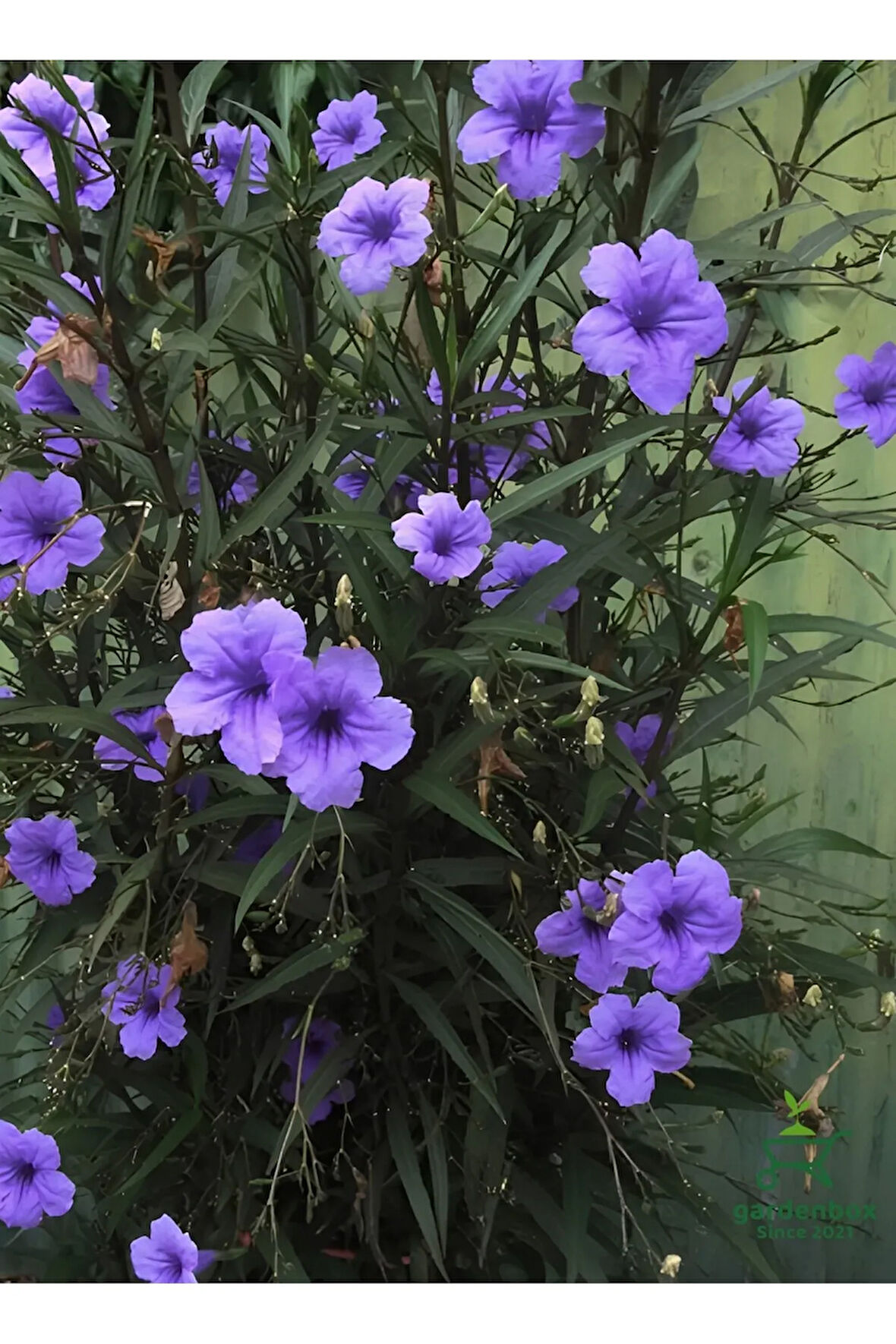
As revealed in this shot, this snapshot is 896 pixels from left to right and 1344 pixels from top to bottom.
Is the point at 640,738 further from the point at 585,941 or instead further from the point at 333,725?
the point at 333,725

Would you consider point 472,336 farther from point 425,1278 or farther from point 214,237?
point 425,1278

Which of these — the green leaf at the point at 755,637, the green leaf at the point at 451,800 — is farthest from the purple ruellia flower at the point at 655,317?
the green leaf at the point at 451,800

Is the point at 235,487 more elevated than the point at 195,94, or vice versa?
the point at 195,94

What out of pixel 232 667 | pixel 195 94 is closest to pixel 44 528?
pixel 232 667

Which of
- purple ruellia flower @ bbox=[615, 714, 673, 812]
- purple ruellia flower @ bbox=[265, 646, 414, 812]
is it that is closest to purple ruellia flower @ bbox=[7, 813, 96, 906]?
purple ruellia flower @ bbox=[265, 646, 414, 812]

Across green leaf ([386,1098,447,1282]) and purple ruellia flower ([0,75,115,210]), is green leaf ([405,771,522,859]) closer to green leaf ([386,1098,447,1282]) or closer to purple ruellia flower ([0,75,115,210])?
green leaf ([386,1098,447,1282])
